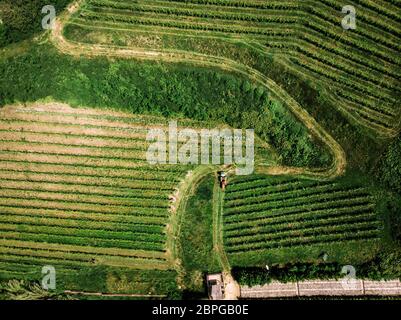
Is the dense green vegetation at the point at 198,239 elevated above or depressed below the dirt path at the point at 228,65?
below

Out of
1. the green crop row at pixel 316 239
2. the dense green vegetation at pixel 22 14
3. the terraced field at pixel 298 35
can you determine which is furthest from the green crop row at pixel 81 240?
the dense green vegetation at pixel 22 14

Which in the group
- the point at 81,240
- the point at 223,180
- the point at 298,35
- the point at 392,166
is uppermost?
the point at 298,35

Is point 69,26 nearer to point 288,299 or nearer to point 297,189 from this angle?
point 297,189

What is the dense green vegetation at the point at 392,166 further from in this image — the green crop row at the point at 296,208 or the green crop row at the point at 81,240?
the green crop row at the point at 81,240

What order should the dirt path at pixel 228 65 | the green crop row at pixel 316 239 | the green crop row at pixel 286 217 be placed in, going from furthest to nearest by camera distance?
the dirt path at pixel 228 65, the green crop row at pixel 286 217, the green crop row at pixel 316 239

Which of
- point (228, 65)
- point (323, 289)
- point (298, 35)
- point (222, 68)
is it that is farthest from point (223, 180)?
point (298, 35)

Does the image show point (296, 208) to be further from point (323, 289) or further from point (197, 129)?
point (197, 129)
